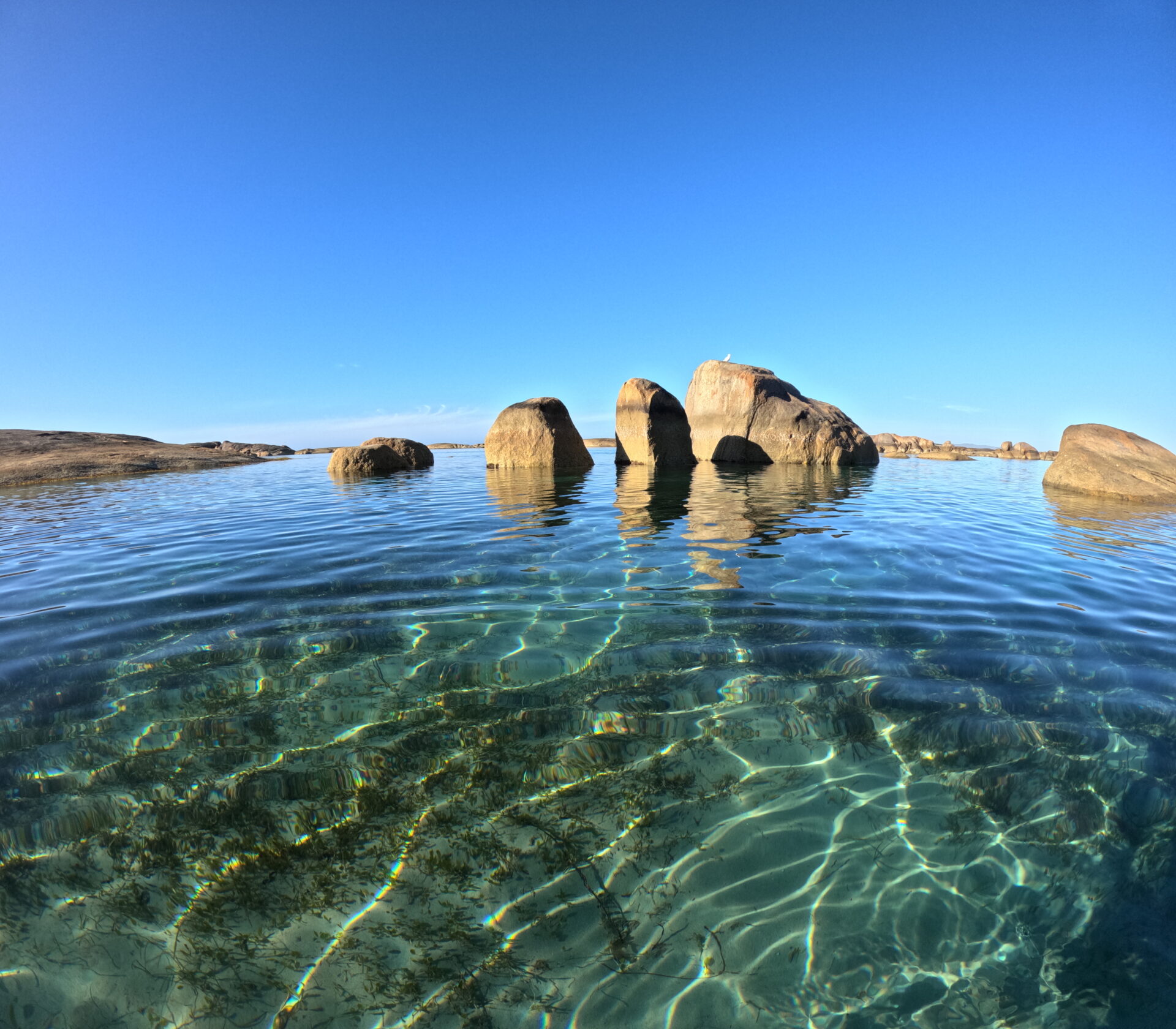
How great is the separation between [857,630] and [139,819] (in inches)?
137

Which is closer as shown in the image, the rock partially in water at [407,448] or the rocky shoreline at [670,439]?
the rocky shoreline at [670,439]

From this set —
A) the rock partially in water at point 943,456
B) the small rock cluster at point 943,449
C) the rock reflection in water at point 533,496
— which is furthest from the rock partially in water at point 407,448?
the small rock cluster at point 943,449

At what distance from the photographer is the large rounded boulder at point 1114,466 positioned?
34.2ft

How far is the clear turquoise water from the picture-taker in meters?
1.41

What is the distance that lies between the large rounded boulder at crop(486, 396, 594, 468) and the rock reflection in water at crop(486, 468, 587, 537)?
29cm

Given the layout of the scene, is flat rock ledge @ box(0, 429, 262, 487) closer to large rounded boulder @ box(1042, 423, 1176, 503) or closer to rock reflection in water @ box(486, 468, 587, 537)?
rock reflection in water @ box(486, 468, 587, 537)

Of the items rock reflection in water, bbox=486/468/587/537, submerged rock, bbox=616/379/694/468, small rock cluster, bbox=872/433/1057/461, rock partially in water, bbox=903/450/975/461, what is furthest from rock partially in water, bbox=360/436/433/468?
small rock cluster, bbox=872/433/1057/461

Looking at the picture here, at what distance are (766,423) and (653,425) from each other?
12.7ft

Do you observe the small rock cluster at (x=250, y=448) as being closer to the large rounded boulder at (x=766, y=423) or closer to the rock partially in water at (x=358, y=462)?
the rock partially in water at (x=358, y=462)

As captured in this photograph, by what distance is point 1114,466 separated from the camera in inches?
433

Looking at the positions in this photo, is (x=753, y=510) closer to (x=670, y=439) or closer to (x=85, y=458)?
(x=670, y=439)

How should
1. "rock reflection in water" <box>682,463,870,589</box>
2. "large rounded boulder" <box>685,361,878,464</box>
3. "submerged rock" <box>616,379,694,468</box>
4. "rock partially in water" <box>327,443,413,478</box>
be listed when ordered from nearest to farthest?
1. "rock reflection in water" <box>682,463,870,589</box>
2. "submerged rock" <box>616,379,694,468</box>
3. "rock partially in water" <box>327,443,413,478</box>
4. "large rounded boulder" <box>685,361,878,464</box>

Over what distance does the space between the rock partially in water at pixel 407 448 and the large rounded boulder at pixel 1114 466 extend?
58.9 feet

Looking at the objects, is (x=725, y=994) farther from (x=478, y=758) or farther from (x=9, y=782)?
(x=9, y=782)
